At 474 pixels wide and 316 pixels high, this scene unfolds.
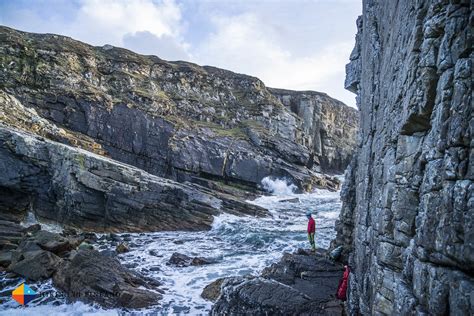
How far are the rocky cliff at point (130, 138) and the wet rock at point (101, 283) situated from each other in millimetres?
10957

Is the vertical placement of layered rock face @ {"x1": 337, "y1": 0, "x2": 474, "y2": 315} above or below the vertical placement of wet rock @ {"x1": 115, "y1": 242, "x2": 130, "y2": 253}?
above

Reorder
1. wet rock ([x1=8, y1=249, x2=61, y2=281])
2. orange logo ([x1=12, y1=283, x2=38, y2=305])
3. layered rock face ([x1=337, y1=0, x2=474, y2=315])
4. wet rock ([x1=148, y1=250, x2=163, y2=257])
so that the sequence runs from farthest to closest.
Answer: wet rock ([x1=148, y1=250, x2=163, y2=257])
wet rock ([x1=8, y1=249, x2=61, y2=281])
orange logo ([x1=12, y1=283, x2=38, y2=305])
layered rock face ([x1=337, y1=0, x2=474, y2=315])

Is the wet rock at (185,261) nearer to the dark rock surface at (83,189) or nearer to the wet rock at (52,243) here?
the wet rock at (52,243)

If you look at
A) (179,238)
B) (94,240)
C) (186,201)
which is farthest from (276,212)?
(94,240)

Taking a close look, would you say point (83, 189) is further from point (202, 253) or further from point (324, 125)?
point (324, 125)

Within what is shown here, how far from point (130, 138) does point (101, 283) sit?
2656 cm

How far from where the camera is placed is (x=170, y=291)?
13.6m

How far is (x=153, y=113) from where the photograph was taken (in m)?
40.3

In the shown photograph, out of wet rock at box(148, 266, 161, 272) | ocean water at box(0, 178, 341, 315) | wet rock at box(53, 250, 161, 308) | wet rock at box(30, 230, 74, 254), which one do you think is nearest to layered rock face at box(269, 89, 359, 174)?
ocean water at box(0, 178, 341, 315)

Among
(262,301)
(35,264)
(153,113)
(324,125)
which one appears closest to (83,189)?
(35,264)

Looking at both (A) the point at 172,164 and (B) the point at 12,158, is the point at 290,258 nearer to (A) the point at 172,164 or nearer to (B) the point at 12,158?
(B) the point at 12,158

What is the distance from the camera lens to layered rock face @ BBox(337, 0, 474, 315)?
357cm

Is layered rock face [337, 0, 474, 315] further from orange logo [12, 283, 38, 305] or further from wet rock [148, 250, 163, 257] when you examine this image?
wet rock [148, 250, 163, 257]

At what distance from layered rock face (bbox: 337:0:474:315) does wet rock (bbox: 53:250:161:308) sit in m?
8.07
